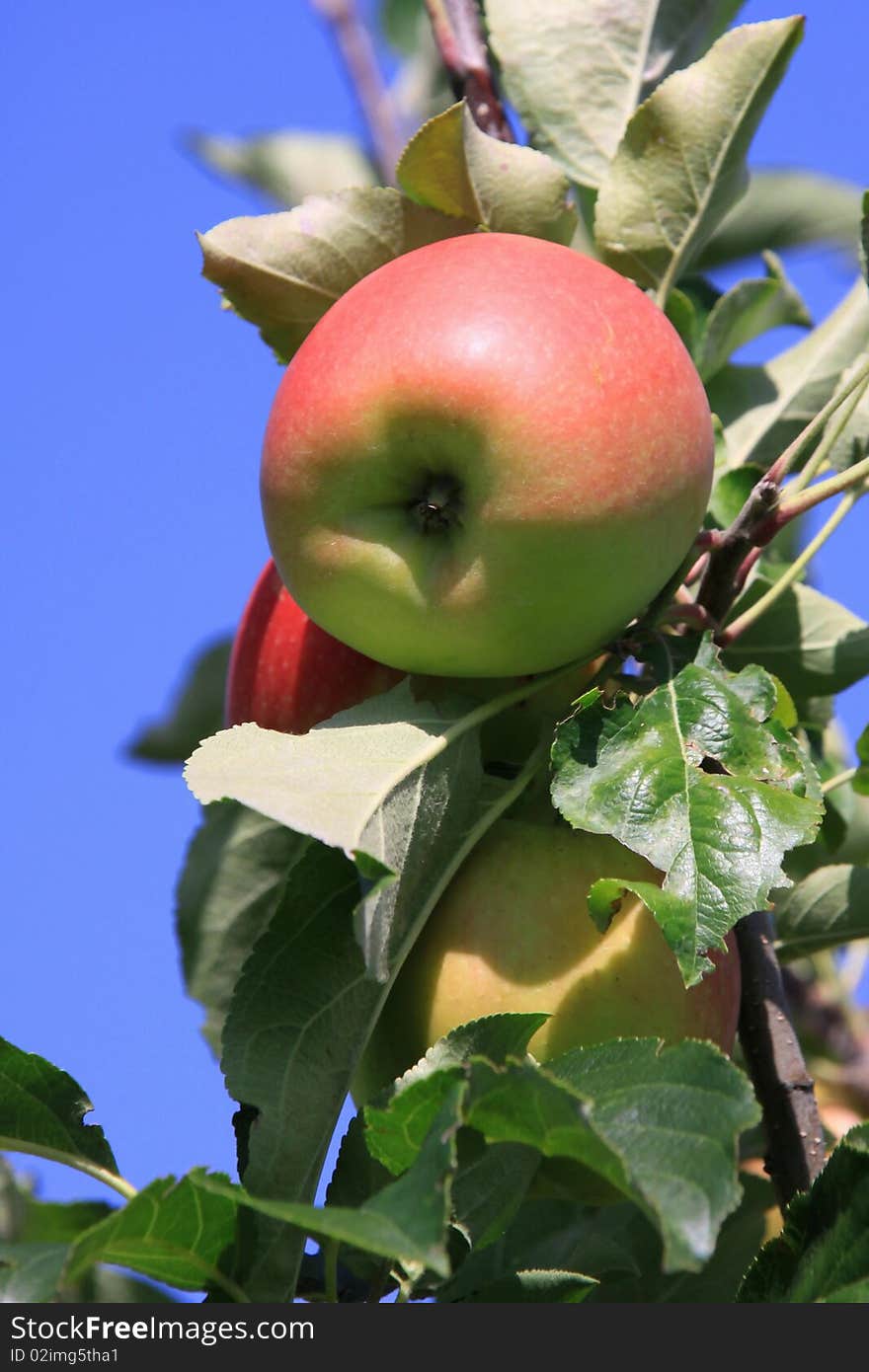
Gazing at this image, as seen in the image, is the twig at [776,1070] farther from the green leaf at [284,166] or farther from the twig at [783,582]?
the green leaf at [284,166]

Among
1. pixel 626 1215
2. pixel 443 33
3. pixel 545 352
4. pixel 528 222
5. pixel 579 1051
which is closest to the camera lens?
pixel 579 1051

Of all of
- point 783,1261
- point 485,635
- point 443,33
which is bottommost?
point 783,1261

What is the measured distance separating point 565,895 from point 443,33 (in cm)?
110

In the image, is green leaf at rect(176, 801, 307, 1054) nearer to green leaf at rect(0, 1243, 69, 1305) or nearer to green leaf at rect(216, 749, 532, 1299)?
green leaf at rect(216, 749, 532, 1299)

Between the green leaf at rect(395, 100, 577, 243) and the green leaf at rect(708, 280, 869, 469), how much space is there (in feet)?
1.49

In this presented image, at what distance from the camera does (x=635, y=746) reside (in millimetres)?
1347

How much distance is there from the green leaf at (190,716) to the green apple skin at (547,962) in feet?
4.38

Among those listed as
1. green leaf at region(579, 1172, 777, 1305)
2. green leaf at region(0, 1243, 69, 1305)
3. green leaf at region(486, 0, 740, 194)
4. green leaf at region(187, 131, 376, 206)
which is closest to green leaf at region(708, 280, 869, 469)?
green leaf at region(486, 0, 740, 194)

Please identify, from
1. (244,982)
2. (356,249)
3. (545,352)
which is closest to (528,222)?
(356,249)

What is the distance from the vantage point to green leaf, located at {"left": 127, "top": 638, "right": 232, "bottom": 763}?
2.69 m

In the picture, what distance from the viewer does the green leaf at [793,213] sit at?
261cm

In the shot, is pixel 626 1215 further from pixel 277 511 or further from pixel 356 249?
pixel 356 249

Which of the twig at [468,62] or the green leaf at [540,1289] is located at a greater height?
the twig at [468,62]

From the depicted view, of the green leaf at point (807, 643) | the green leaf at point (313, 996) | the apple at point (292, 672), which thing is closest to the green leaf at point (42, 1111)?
the green leaf at point (313, 996)
